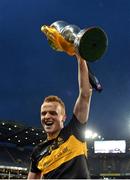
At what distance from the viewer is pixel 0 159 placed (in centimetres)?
4538

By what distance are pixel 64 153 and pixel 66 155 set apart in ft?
0.09

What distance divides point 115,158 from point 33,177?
5084 centimetres

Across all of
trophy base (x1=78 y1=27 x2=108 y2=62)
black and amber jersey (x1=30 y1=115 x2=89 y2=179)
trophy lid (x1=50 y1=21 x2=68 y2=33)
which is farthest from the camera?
trophy lid (x1=50 y1=21 x2=68 y2=33)

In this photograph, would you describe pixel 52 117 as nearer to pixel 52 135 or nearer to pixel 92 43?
pixel 52 135

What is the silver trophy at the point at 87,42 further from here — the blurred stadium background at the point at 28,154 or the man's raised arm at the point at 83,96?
the blurred stadium background at the point at 28,154

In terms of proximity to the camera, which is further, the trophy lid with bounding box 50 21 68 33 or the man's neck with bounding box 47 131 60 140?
the trophy lid with bounding box 50 21 68 33

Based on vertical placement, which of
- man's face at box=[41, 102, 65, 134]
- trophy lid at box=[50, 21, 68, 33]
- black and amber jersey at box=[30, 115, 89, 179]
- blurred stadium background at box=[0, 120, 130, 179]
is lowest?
black and amber jersey at box=[30, 115, 89, 179]

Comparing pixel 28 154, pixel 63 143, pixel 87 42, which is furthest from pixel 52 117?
pixel 28 154

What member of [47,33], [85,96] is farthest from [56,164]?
[47,33]

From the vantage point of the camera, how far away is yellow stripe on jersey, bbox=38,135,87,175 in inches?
119

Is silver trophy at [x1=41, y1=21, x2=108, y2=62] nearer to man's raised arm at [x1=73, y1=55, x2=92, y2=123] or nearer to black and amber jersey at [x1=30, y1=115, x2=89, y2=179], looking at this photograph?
man's raised arm at [x1=73, y1=55, x2=92, y2=123]

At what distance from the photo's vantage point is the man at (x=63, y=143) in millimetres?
2992

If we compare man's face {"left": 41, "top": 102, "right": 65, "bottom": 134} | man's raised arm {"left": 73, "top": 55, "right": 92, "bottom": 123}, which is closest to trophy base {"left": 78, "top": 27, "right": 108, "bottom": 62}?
man's raised arm {"left": 73, "top": 55, "right": 92, "bottom": 123}

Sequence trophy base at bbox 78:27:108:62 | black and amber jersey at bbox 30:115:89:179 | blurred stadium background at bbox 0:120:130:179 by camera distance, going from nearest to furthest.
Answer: black and amber jersey at bbox 30:115:89:179 < trophy base at bbox 78:27:108:62 < blurred stadium background at bbox 0:120:130:179
